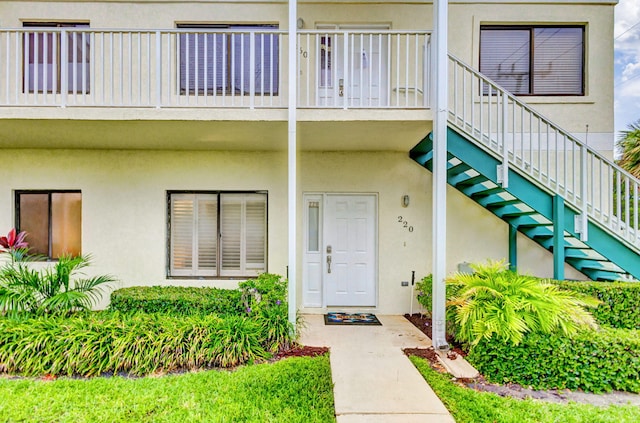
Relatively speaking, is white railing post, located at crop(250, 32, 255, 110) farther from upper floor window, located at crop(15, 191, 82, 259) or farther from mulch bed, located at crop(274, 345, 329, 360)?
upper floor window, located at crop(15, 191, 82, 259)

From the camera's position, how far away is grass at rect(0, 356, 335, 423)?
128 inches

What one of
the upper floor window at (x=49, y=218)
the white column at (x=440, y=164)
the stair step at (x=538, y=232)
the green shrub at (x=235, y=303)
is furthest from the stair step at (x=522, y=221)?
the upper floor window at (x=49, y=218)

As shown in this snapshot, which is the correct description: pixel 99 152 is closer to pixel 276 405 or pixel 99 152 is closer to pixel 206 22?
pixel 206 22

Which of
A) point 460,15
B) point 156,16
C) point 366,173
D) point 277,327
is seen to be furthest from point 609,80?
point 156,16

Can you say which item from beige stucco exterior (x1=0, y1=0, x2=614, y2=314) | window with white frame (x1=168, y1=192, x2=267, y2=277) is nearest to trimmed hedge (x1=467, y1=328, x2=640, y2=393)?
beige stucco exterior (x1=0, y1=0, x2=614, y2=314)

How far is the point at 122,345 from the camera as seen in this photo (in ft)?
13.7

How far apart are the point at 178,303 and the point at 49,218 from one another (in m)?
3.54

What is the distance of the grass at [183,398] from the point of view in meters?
3.25

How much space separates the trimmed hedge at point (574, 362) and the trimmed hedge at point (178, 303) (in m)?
3.61

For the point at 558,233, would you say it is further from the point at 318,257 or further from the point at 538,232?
the point at 318,257

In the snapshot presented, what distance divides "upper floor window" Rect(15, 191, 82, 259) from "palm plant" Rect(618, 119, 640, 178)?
12389 mm

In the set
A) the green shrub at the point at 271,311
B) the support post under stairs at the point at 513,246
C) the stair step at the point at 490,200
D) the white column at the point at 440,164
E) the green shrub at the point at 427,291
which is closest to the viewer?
the green shrub at the point at 271,311

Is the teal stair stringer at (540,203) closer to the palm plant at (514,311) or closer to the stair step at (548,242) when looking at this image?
the stair step at (548,242)

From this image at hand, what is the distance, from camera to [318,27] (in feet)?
21.7
